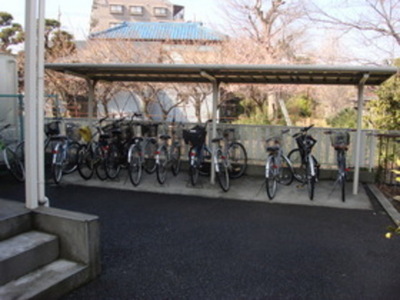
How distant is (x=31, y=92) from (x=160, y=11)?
4237 centimetres

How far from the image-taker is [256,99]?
13.9 metres

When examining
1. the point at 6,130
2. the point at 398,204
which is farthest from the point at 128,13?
the point at 398,204

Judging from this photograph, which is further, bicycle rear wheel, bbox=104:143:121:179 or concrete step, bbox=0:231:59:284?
bicycle rear wheel, bbox=104:143:121:179

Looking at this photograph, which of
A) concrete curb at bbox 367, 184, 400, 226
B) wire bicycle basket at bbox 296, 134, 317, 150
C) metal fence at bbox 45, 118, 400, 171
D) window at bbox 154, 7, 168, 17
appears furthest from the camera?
window at bbox 154, 7, 168, 17

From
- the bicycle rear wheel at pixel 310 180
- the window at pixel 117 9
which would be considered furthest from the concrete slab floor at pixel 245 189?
the window at pixel 117 9

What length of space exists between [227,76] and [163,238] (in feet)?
11.6

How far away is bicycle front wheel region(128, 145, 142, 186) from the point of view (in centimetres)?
634

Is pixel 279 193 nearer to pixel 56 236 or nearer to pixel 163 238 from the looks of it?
pixel 163 238

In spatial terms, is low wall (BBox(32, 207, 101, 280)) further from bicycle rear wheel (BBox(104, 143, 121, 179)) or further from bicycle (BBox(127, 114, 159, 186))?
bicycle rear wheel (BBox(104, 143, 121, 179))

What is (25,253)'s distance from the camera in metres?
2.77

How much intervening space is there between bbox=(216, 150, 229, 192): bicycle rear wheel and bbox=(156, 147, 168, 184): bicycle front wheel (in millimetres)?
1060

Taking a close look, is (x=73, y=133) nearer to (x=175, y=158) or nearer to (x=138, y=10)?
(x=175, y=158)

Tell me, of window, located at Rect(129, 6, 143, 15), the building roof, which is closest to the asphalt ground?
the building roof

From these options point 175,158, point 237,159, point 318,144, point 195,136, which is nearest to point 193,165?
point 195,136
